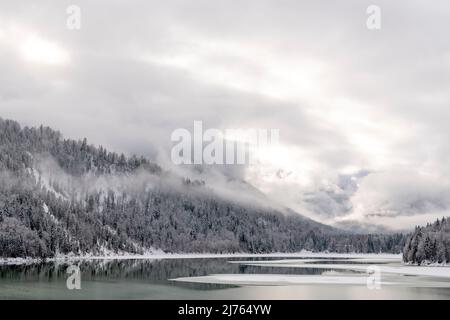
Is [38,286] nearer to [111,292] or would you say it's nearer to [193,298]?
[111,292]

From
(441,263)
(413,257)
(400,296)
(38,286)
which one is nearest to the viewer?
(400,296)

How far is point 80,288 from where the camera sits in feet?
288
